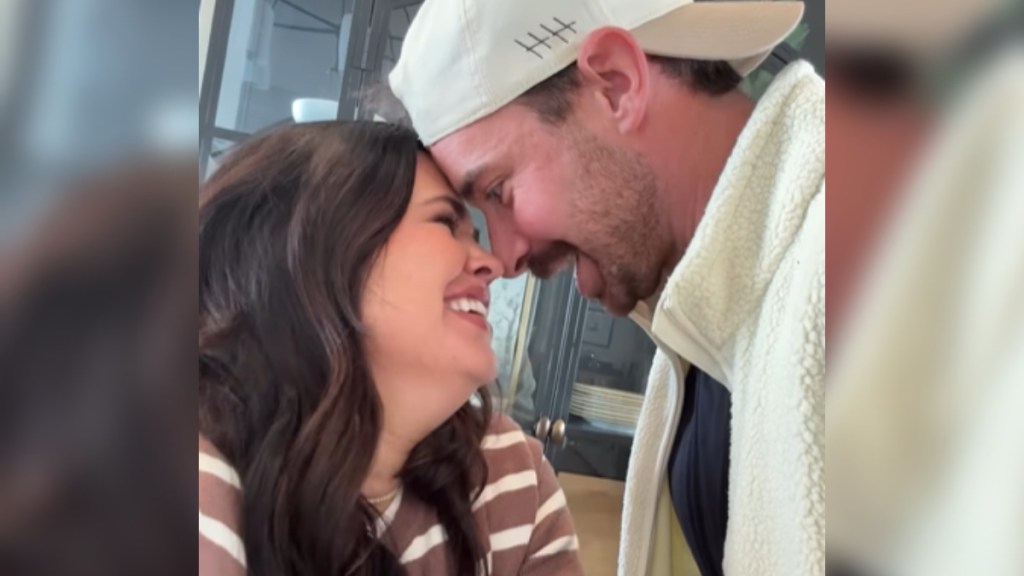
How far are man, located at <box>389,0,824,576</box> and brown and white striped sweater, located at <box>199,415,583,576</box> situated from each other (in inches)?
1.8

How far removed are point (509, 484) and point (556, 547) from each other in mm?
45

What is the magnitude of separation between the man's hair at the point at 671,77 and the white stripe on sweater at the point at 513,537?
235 millimetres

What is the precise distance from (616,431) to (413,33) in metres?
0.27

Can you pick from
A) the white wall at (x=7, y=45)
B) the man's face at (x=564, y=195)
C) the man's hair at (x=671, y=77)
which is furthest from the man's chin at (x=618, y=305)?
the white wall at (x=7, y=45)

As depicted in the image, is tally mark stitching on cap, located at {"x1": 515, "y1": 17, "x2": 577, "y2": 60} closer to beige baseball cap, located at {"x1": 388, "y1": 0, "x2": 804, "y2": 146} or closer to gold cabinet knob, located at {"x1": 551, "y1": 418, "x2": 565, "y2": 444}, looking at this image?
beige baseball cap, located at {"x1": 388, "y1": 0, "x2": 804, "y2": 146}

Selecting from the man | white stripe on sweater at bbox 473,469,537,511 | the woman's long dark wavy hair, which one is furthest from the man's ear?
white stripe on sweater at bbox 473,469,537,511

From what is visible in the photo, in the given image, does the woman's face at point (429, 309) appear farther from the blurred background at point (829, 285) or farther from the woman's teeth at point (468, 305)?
the blurred background at point (829, 285)

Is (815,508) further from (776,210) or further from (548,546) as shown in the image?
(548,546)

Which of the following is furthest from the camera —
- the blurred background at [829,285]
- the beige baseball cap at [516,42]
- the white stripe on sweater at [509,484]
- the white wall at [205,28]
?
the white stripe on sweater at [509,484]

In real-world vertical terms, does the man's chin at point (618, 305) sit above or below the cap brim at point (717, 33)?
below

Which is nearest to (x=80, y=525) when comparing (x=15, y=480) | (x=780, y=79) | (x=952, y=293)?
(x=15, y=480)

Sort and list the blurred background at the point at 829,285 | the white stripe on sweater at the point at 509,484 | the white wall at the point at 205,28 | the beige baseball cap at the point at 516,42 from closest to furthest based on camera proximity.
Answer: the blurred background at the point at 829,285 → the white wall at the point at 205,28 → the beige baseball cap at the point at 516,42 → the white stripe on sweater at the point at 509,484

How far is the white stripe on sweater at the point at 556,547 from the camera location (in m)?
0.48

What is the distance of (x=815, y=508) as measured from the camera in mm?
277
